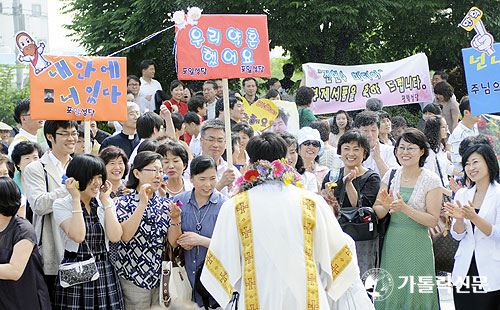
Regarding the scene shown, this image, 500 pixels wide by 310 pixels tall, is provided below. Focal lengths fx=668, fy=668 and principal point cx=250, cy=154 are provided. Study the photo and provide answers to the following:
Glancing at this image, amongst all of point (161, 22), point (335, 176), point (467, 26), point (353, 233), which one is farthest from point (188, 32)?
point (161, 22)

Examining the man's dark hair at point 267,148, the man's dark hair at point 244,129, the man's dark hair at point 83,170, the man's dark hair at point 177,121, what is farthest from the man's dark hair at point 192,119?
the man's dark hair at point 267,148

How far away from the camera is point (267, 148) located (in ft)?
13.9

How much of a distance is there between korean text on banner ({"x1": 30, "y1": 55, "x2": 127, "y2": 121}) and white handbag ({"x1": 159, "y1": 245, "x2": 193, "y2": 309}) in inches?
64.6

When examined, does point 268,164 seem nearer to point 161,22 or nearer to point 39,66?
point 39,66

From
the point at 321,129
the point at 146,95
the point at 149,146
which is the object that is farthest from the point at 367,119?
the point at 146,95

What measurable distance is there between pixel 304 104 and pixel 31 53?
4485mm

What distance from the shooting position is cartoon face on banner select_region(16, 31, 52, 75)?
5715 mm

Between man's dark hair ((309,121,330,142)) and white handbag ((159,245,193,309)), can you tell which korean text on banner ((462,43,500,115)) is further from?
white handbag ((159,245,193,309))

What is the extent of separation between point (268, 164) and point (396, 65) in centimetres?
860

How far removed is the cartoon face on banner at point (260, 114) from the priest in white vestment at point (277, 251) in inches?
169

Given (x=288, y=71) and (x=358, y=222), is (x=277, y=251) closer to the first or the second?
(x=358, y=222)

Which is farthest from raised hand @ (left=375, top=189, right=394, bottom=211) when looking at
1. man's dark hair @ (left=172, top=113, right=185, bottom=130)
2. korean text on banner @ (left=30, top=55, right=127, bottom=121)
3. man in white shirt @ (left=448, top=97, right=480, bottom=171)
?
man's dark hair @ (left=172, top=113, right=185, bottom=130)

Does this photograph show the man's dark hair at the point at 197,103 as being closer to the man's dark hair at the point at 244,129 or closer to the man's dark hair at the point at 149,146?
the man's dark hair at the point at 244,129

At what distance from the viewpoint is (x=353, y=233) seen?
5918mm
